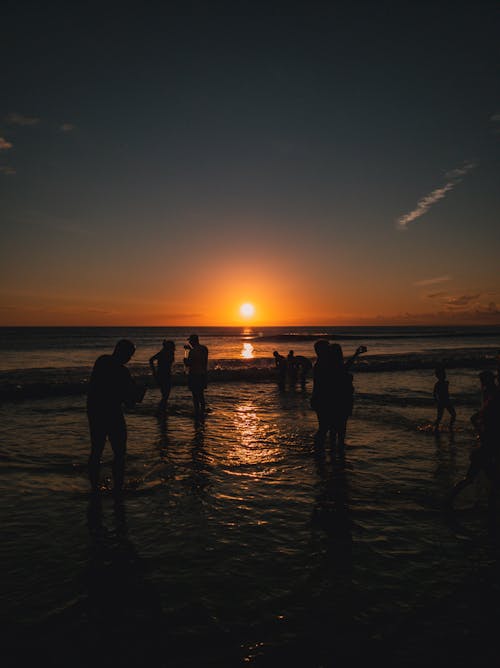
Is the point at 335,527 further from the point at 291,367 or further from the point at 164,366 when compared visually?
the point at 291,367

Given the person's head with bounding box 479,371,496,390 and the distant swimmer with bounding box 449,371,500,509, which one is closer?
the distant swimmer with bounding box 449,371,500,509

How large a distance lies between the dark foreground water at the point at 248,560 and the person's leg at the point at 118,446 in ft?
1.17

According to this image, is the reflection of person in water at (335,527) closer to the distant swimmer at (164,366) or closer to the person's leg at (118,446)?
the person's leg at (118,446)

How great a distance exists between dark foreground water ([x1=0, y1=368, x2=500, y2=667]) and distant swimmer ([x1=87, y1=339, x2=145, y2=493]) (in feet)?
2.38

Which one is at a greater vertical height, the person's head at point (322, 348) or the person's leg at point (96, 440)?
the person's head at point (322, 348)

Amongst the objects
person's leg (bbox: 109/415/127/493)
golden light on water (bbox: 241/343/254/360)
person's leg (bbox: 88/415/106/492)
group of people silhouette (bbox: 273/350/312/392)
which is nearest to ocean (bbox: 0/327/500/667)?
person's leg (bbox: 109/415/127/493)

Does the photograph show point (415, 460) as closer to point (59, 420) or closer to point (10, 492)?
point (10, 492)

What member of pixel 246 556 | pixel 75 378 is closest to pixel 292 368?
pixel 75 378

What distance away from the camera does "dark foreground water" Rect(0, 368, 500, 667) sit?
10.8 ft

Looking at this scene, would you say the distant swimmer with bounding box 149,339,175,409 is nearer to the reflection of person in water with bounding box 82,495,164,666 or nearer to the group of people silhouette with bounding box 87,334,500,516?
the group of people silhouette with bounding box 87,334,500,516

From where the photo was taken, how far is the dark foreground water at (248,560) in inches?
130

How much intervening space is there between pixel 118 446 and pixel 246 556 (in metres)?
2.48

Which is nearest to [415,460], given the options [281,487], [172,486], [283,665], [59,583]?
[281,487]

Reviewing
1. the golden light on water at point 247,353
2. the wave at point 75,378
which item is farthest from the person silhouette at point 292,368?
the golden light on water at point 247,353
